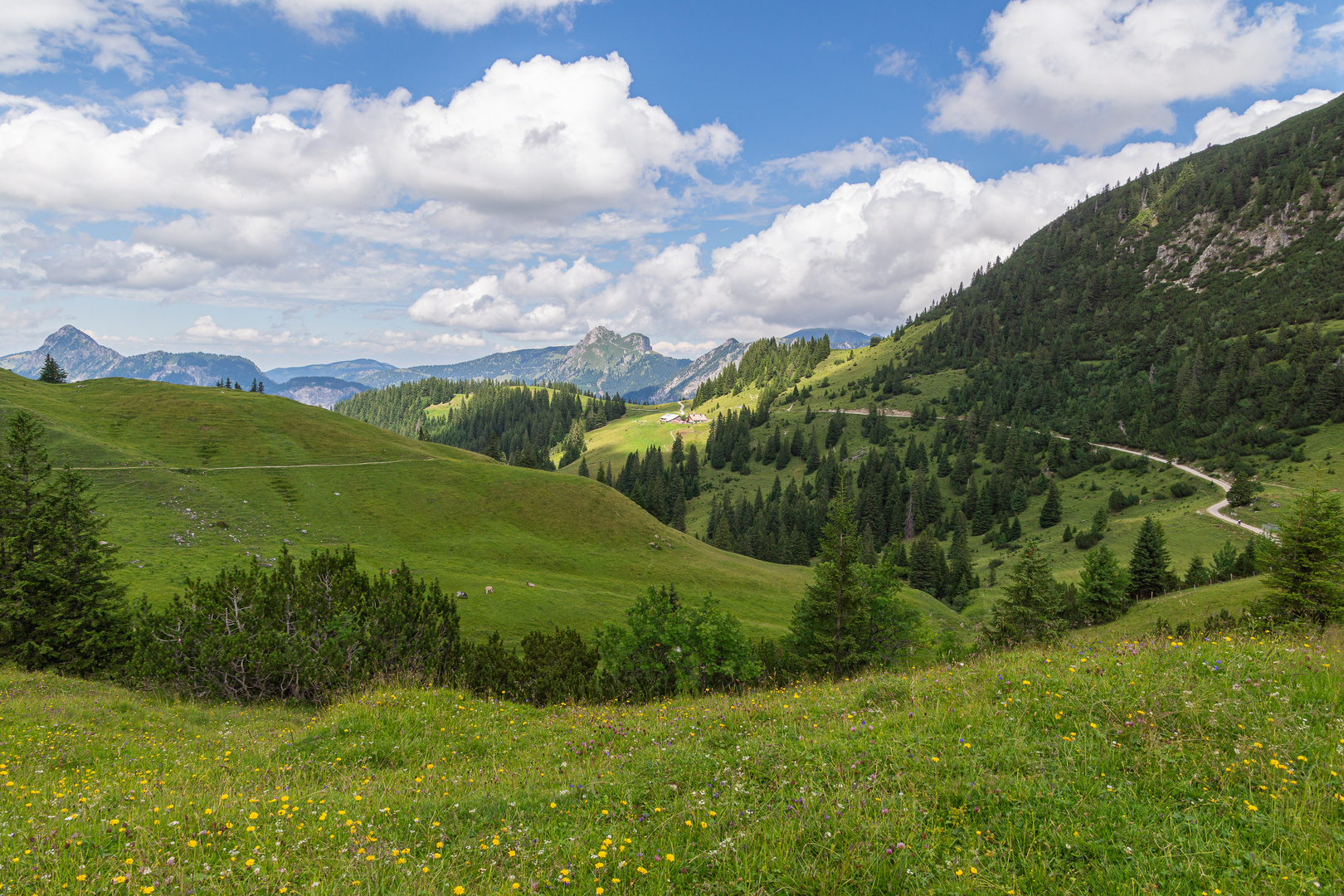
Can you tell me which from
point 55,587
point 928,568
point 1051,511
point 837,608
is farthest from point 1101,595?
point 1051,511

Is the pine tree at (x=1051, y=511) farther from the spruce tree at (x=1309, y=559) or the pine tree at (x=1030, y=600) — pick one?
the spruce tree at (x=1309, y=559)

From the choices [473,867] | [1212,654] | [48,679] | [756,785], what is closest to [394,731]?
[473,867]

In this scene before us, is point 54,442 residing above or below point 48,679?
above

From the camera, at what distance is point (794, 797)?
679 cm

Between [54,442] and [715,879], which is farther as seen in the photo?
[54,442]

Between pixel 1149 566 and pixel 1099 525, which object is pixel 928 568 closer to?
pixel 1099 525

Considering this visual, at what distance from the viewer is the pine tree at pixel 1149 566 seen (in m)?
71.9

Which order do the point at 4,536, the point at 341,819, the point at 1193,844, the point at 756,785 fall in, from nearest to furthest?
1. the point at 1193,844
2. the point at 341,819
3. the point at 756,785
4. the point at 4,536

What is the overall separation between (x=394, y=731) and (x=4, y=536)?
90.4 feet

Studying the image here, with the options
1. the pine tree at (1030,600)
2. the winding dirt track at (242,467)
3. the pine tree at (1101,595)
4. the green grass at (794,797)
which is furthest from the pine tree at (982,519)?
the green grass at (794,797)

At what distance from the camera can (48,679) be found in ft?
62.6

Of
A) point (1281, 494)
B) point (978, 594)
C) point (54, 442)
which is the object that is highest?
point (54, 442)

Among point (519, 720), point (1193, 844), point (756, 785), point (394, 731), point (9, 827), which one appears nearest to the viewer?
point (1193, 844)

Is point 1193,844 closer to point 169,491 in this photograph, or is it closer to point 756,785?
point 756,785
